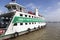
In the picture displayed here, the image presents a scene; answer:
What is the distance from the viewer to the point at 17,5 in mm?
20469

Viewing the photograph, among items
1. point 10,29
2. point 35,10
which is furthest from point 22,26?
point 35,10

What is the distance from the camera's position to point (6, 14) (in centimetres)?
1889

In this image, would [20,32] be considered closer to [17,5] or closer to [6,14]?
[6,14]

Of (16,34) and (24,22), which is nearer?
(16,34)

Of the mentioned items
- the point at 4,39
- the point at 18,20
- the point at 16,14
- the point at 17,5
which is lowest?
the point at 4,39

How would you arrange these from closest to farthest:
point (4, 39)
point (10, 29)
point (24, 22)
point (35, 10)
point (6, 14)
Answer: point (4, 39) < point (10, 29) < point (6, 14) < point (24, 22) < point (35, 10)

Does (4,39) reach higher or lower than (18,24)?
lower

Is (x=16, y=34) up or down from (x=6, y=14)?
down

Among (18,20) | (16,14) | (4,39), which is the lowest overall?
(4,39)

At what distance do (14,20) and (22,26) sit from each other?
319 cm

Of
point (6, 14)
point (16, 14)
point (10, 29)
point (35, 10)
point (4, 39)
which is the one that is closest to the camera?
point (4, 39)

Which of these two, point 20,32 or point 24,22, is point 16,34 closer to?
point 20,32

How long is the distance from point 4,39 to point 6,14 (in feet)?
20.1

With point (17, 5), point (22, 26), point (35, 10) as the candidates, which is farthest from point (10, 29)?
point (35, 10)
